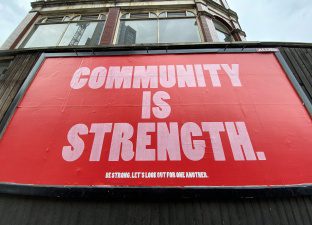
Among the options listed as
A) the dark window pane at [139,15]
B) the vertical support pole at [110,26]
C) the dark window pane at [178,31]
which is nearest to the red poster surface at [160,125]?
the vertical support pole at [110,26]

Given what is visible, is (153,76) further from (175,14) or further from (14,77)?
(175,14)

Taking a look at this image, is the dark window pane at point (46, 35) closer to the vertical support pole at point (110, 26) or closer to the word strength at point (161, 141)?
the vertical support pole at point (110, 26)

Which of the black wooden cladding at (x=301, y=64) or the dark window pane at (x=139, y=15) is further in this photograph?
the dark window pane at (x=139, y=15)

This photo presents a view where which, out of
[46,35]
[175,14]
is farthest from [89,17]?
[175,14]

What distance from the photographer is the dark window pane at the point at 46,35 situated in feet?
26.5

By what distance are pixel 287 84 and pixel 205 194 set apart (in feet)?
12.7

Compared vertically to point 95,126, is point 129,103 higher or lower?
higher

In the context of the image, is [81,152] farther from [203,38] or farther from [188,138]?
[203,38]

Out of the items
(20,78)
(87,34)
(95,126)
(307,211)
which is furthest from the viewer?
(87,34)

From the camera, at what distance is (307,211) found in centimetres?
376

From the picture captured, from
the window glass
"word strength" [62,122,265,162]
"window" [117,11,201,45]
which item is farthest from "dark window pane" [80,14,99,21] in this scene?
"word strength" [62,122,265,162]

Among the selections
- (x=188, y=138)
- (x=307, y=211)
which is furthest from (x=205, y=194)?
(x=307, y=211)

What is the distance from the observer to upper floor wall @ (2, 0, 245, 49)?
7.91 m

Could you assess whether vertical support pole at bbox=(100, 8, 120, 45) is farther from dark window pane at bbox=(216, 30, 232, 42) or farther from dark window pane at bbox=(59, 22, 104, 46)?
dark window pane at bbox=(216, 30, 232, 42)
